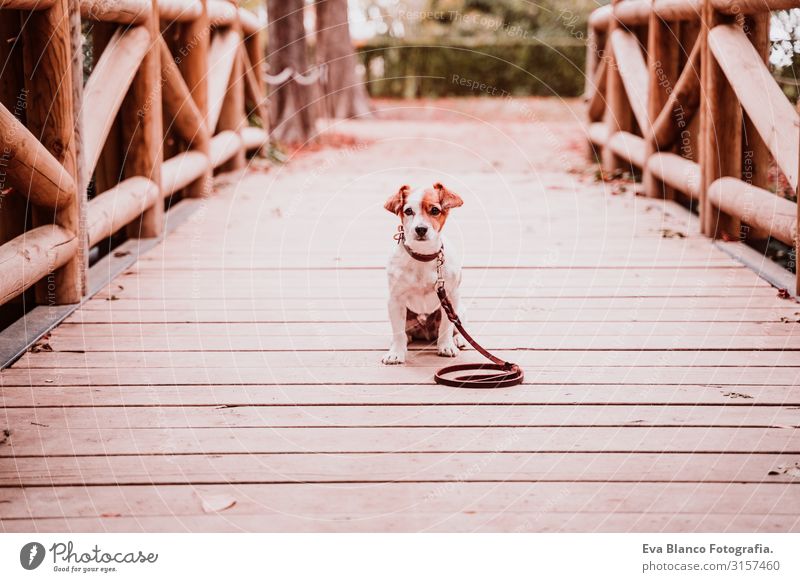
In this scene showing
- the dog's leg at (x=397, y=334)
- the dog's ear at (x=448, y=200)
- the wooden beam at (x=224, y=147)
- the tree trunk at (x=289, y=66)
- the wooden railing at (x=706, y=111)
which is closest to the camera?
the dog's ear at (x=448, y=200)

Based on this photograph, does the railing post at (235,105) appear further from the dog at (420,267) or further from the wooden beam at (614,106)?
the dog at (420,267)

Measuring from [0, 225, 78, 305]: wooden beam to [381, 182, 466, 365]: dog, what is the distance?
1429 mm

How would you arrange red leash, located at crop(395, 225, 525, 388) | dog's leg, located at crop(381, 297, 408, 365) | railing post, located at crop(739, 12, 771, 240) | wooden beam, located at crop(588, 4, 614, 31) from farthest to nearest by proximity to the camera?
wooden beam, located at crop(588, 4, 614, 31)
railing post, located at crop(739, 12, 771, 240)
dog's leg, located at crop(381, 297, 408, 365)
red leash, located at crop(395, 225, 525, 388)

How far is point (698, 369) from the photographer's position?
12.8 ft

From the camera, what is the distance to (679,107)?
24.3 feet

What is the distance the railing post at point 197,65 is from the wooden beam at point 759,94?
3751mm

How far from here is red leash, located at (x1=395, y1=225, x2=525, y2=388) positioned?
3707 mm

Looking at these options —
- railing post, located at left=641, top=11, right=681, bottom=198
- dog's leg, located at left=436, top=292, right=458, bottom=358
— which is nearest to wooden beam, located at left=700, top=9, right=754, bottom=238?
railing post, located at left=641, top=11, right=681, bottom=198

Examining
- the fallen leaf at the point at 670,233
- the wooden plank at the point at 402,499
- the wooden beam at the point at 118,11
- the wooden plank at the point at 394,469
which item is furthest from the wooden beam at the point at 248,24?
the wooden plank at the point at 402,499

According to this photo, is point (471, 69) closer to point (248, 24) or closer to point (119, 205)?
point (248, 24)

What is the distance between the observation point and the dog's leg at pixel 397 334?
3982 mm

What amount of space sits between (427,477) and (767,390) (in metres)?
1.37

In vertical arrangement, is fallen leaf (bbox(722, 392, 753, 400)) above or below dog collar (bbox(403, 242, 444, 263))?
below

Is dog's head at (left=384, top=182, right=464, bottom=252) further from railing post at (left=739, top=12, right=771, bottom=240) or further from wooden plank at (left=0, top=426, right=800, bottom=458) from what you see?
railing post at (left=739, top=12, right=771, bottom=240)
